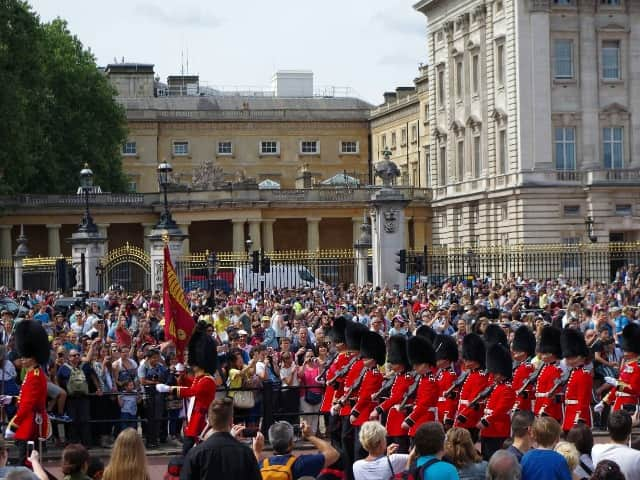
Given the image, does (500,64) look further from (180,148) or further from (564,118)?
(180,148)

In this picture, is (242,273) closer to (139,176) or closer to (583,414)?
(583,414)

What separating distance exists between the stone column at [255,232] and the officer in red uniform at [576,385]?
168 feet

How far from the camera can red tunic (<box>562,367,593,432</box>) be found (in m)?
14.8

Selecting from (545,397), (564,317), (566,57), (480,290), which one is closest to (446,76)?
(566,57)

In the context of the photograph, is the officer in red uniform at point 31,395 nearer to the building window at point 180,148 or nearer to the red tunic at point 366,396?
the red tunic at point 366,396

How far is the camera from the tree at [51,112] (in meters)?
56.5

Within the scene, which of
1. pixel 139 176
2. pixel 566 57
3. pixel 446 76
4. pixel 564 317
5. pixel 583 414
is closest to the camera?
pixel 583 414

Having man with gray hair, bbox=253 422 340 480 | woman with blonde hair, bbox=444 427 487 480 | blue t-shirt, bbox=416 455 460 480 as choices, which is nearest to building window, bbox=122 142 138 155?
man with gray hair, bbox=253 422 340 480

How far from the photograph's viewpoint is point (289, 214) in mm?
68125

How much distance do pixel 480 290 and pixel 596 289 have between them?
2.73m

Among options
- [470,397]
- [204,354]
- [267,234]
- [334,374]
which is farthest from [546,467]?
[267,234]

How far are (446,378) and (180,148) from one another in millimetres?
70981

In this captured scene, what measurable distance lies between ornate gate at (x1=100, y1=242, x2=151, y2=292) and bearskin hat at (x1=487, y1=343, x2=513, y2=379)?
79.1 feet

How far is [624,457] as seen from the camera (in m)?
10.8
